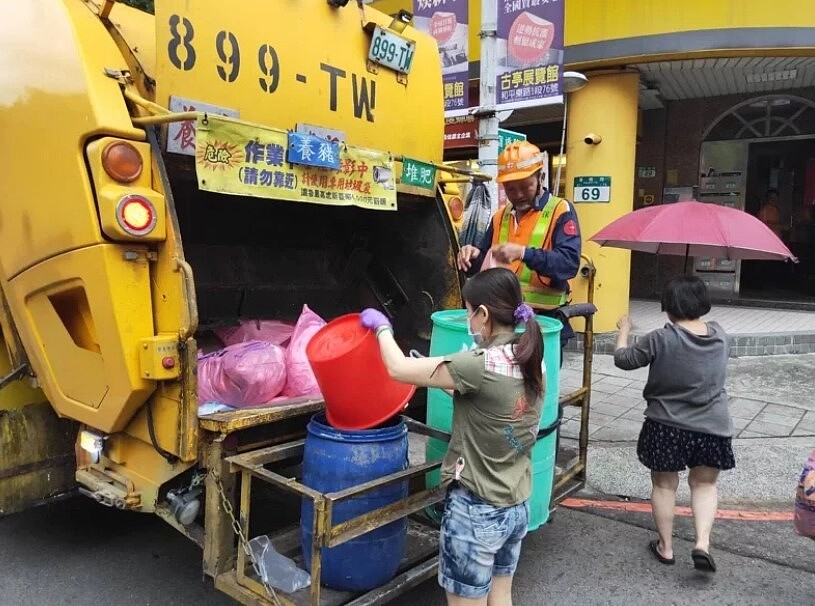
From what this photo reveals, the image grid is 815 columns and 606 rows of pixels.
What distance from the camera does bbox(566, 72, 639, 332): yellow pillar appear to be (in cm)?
823

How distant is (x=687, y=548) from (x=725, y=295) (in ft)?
28.0

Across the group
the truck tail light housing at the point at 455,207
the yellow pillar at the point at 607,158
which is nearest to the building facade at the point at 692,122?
the yellow pillar at the point at 607,158

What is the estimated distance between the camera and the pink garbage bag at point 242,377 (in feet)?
9.40

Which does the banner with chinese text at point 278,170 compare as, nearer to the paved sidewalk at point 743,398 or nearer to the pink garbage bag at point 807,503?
the pink garbage bag at point 807,503

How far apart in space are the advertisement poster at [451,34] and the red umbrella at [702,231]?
2.43m

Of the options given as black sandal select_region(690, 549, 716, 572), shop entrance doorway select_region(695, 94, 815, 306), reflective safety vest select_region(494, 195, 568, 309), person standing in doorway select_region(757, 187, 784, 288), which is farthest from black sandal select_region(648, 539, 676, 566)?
person standing in doorway select_region(757, 187, 784, 288)

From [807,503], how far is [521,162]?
1907 millimetres

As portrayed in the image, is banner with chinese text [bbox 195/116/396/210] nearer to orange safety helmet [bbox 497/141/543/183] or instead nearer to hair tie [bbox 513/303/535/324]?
orange safety helmet [bbox 497/141/543/183]

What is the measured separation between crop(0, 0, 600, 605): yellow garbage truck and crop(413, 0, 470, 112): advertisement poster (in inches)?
78.2

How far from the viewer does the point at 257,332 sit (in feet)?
11.8

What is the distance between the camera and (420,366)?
2.13 meters

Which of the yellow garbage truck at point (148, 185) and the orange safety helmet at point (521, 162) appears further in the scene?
the orange safety helmet at point (521, 162)

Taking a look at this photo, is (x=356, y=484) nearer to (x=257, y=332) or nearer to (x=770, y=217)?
(x=257, y=332)

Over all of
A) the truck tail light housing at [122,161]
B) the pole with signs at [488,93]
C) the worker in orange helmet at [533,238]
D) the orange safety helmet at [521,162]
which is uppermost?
the pole with signs at [488,93]
